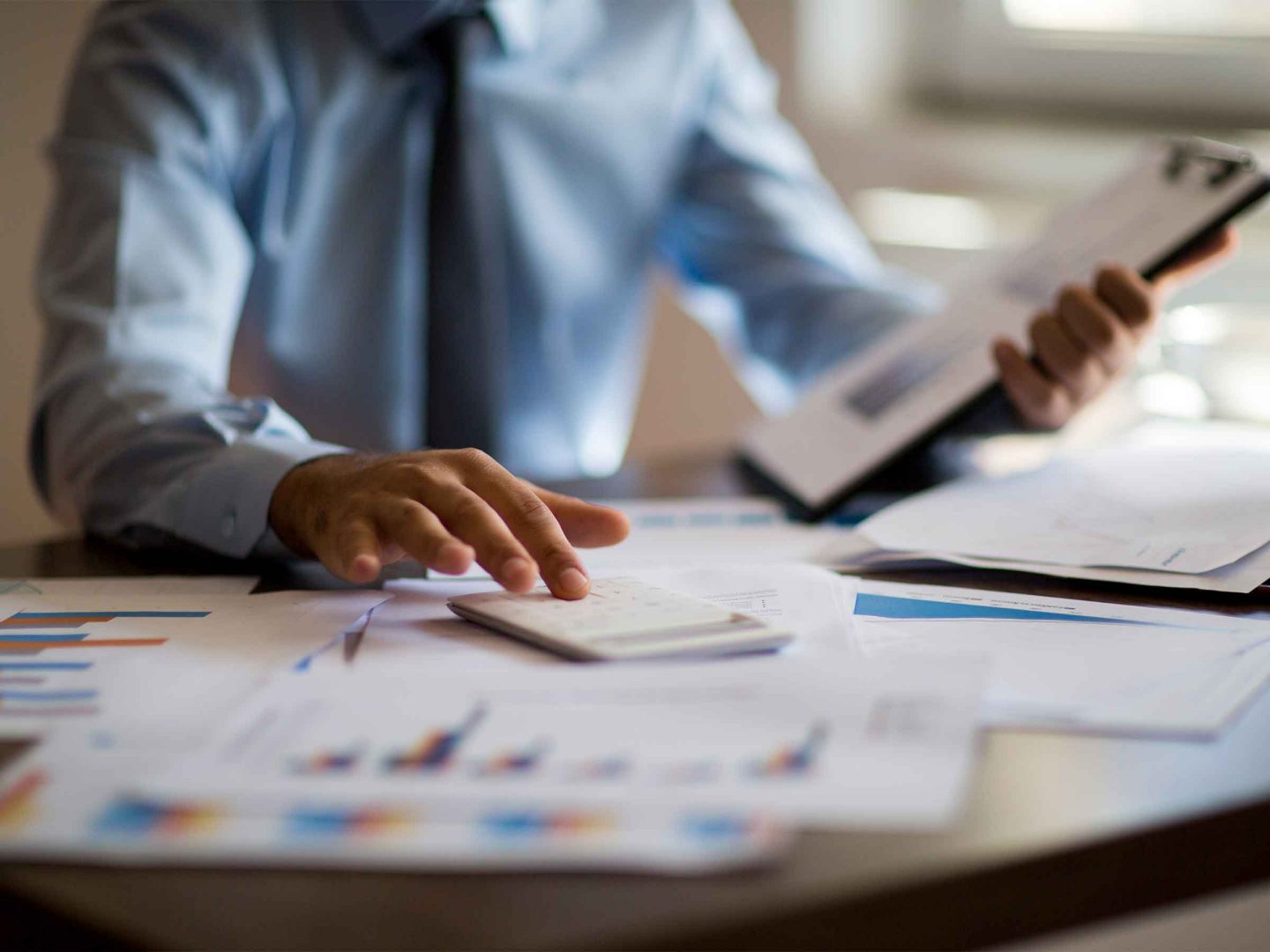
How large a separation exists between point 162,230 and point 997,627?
0.68 meters

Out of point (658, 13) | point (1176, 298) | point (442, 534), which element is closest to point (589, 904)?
point (442, 534)

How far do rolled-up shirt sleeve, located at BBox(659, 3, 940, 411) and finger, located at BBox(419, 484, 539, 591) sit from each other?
2.34 ft

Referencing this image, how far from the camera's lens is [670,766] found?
1.10ft

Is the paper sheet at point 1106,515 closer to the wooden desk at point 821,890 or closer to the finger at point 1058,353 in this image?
the finger at point 1058,353

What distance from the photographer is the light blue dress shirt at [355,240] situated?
0.76 metres

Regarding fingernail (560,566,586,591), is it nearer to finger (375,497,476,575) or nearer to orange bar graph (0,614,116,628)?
finger (375,497,476,575)

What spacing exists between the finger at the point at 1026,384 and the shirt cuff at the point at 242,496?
442 millimetres

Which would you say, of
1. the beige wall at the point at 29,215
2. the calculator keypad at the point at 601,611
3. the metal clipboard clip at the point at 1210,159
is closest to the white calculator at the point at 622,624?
the calculator keypad at the point at 601,611

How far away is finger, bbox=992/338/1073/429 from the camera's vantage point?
2.64ft

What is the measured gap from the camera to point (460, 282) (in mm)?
959

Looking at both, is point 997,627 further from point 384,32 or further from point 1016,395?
point 384,32

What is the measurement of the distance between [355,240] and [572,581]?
64cm

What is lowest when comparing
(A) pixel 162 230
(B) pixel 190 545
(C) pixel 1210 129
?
(B) pixel 190 545

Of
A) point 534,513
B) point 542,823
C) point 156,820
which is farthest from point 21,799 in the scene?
point 534,513
